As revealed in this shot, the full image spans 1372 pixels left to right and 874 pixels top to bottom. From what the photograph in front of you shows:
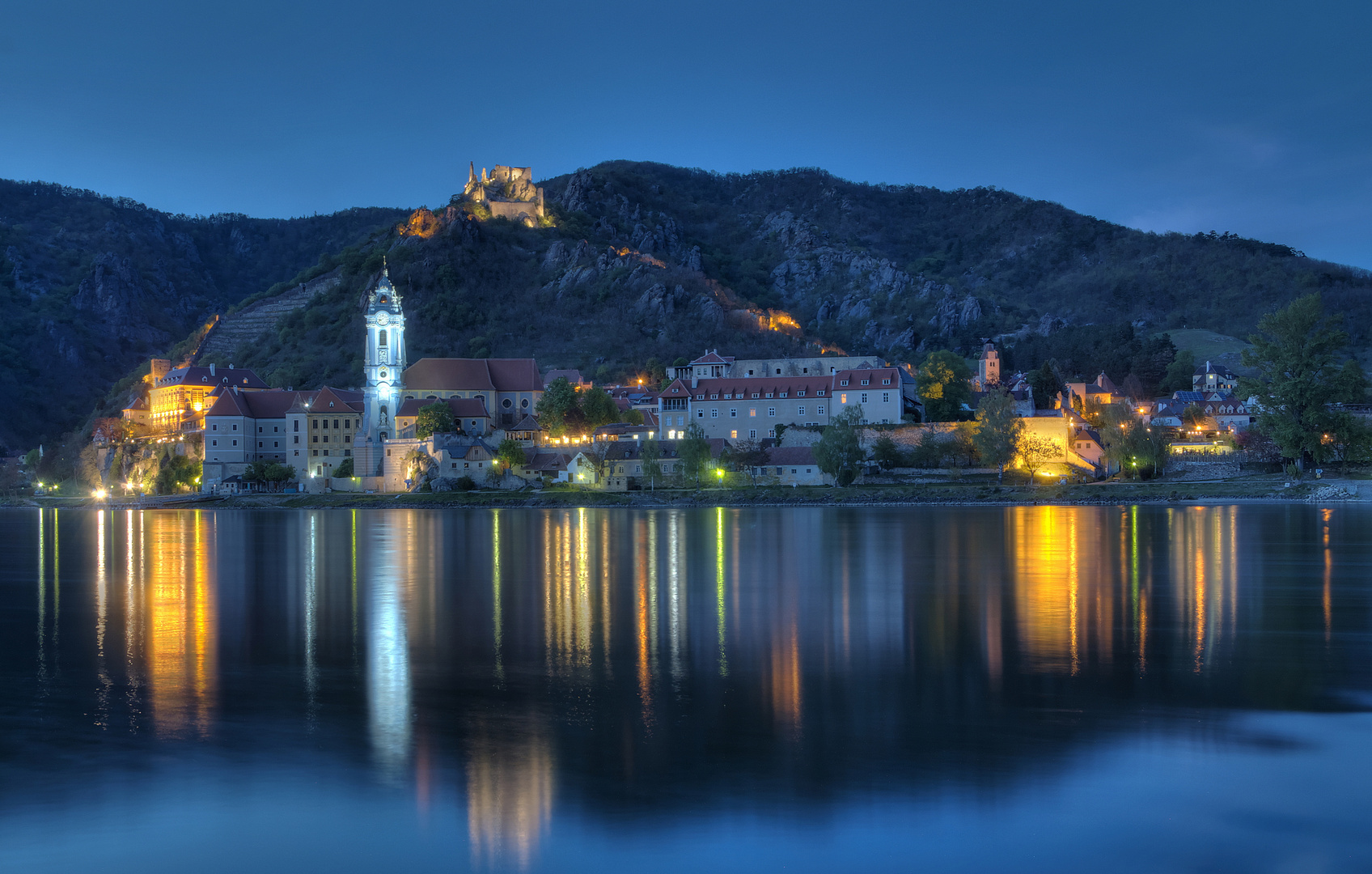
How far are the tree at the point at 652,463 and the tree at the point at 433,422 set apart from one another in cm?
1315

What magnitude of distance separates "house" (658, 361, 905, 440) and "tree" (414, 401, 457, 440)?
1341 cm

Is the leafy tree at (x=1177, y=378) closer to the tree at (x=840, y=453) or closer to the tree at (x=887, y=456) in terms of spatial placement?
the tree at (x=887, y=456)

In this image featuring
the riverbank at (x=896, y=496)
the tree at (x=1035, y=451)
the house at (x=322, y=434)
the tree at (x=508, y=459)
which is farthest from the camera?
the house at (x=322, y=434)

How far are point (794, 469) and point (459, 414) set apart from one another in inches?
905

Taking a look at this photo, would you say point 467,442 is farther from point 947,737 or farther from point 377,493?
point 947,737

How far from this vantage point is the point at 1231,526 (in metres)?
33.6

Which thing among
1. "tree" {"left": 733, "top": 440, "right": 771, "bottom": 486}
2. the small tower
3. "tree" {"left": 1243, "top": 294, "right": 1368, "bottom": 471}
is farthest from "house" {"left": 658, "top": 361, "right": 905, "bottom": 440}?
the small tower

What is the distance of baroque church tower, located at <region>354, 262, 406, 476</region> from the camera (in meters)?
64.9

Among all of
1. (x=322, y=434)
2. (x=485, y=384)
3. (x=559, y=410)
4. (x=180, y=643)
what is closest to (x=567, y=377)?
(x=485, y=384)

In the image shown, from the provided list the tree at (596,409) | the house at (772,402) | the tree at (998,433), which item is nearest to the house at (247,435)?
the tree at (596,409)

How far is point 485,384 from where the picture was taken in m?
68.5

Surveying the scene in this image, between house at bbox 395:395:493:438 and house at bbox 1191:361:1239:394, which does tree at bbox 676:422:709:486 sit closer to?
house at bbox 395:395:493:438

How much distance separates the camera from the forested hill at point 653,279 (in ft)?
322

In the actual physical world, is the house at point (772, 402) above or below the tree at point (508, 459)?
above
